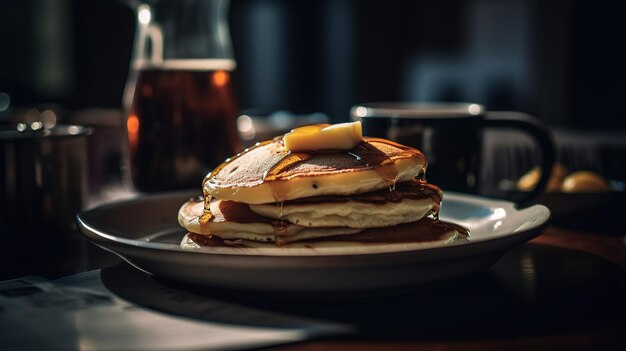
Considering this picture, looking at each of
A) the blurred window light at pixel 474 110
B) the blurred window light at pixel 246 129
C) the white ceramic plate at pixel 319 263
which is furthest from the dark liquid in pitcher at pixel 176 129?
the white ceramic plate at pixel 319 263

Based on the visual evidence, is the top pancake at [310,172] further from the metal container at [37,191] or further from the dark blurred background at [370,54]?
the dark blurred background at [370,54]

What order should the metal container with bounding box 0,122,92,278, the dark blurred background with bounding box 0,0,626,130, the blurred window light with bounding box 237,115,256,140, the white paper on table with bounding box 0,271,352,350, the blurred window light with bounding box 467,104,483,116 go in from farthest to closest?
the dark blurred background with bounding box 0,0,626,130, the blurred window light with bounding box 237,115,256,140, the blurred window light with bounding box 467,104,483,116, the metal container with bounding box 0,122,92,278, the white paper on table with bounding box 0,271,352,350

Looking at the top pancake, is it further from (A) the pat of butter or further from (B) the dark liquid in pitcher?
(B) the dark liquid in pitcher

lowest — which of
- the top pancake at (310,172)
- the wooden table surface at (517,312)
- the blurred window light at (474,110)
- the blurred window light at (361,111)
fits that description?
the wooden table surface at (517,312)

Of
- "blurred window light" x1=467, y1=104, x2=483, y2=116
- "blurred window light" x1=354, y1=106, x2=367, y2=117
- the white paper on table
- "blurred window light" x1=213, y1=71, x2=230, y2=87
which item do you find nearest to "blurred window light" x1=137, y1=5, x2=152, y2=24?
"blurred window light" x1=213, y1=71, x2=230, y2=87

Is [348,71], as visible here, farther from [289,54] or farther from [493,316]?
[493,316]

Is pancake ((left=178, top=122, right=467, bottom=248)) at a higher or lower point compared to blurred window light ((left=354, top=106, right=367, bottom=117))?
lower

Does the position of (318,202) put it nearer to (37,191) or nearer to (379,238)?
(379,238)

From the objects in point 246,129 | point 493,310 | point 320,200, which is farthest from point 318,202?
point 246,129
